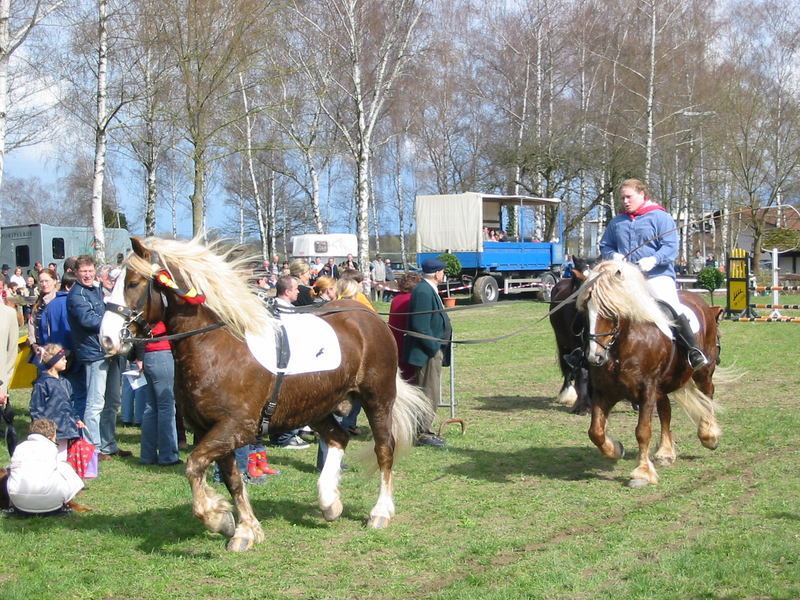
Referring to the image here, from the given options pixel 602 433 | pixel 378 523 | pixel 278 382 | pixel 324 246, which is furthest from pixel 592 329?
pixel 324 246

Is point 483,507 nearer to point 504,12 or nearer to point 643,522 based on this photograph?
point 643,522

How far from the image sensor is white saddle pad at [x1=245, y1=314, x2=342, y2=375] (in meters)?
5.74

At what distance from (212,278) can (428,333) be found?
11.4 feet

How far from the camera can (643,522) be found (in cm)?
599

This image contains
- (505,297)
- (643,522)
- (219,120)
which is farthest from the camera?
(505,297)

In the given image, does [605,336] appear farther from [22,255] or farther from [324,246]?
[324,246]

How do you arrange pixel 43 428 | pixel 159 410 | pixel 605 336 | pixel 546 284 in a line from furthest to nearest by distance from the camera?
pixel 546 284
pixel 159 410
pixel 605 336
pixel 43 428

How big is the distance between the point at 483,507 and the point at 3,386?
15.3ft

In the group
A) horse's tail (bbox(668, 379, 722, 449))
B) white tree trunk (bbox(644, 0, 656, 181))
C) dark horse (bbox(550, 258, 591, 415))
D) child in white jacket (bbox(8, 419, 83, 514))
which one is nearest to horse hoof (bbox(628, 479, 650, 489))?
horse's tail (bbox(668, 379, 722, 449))

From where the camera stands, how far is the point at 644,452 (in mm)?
7199

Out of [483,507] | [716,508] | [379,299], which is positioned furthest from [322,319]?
[379,299]

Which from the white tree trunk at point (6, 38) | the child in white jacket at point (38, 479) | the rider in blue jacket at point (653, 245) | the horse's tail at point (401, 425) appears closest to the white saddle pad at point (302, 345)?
the horse's tail at point (401, 425)

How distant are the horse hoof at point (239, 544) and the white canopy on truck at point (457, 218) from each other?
23822mm

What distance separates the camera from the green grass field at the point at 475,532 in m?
4.88
